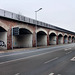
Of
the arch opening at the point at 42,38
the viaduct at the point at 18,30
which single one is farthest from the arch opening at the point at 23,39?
the arch opening at the point at 42,38

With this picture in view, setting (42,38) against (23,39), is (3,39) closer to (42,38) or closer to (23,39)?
(23,39)

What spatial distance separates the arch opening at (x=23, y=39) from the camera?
34.5 meters

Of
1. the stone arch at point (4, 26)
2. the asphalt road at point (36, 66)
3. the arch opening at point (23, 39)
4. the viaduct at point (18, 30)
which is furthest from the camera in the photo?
the arch opening at point (23, 39)

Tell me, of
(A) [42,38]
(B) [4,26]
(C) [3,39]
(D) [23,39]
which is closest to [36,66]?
(B) [4,26]

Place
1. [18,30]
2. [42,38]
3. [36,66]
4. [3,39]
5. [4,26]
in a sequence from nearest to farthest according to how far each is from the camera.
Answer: [36,66]
[4,26]
[3,39]
[18,30]
[42,38]

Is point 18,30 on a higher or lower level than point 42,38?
higher

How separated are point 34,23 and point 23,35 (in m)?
5.44

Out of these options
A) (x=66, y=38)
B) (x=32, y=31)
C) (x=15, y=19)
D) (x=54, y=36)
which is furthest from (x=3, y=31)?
(x=66, y=38)

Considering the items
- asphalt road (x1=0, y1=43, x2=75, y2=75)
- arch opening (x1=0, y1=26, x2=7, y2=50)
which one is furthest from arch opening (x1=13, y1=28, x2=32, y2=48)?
asphalt road (x1=0, y1=43, x2=75, y2=75)

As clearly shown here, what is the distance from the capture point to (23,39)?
119ft

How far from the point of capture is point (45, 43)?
4478cm

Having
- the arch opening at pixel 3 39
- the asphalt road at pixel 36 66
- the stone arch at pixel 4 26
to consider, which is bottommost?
the asphalt road at pixel 36 66

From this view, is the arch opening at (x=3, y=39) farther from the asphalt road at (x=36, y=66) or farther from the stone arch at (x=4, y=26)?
the asphalt road at (x=36, y=66)

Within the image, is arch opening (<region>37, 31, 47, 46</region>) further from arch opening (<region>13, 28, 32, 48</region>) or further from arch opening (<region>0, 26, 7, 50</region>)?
arch opening (<region>0, 26, 7, 50</region>)
